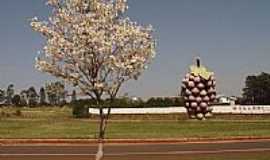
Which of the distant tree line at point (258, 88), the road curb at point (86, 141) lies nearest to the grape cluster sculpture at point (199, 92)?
the road curb at point (86, 141)

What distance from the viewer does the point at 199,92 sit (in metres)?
48.4

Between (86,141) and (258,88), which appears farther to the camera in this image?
(258,88)

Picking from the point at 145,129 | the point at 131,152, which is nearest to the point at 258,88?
the point at 145,129

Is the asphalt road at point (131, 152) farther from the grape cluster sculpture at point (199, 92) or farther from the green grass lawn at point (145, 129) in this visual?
the grape cluster sculpture at point (199, 92)

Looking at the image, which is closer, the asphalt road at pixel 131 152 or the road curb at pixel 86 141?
the asphalt road at pixel 131 152

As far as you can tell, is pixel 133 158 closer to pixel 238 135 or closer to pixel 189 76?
pixel 238 135

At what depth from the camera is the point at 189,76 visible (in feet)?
160

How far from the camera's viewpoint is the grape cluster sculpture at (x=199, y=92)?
48344mm

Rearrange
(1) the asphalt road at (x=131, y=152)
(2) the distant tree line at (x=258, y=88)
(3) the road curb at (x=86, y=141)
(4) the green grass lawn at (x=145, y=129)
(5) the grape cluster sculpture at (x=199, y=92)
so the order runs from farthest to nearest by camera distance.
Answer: (2) the distant tree line at (x=258, y=88), (5) the grape cluster sculpture at (x=199, y=92), (4) the green grass lawn at (x=145, y=129), (3) the road curb at (x=86, y=141), (1) the asphalt road at (x=131, y=152)

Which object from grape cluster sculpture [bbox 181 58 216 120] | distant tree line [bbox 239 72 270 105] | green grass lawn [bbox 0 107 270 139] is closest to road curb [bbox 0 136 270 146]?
green grass lawn [bbox 0 107 270 139]

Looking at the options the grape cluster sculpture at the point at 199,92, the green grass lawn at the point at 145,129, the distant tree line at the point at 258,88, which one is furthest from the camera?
the distant tree line at the point at 258,88

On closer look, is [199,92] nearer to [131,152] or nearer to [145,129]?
[145,129]

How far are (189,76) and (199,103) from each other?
2.67 metres

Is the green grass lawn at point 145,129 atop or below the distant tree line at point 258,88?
below
